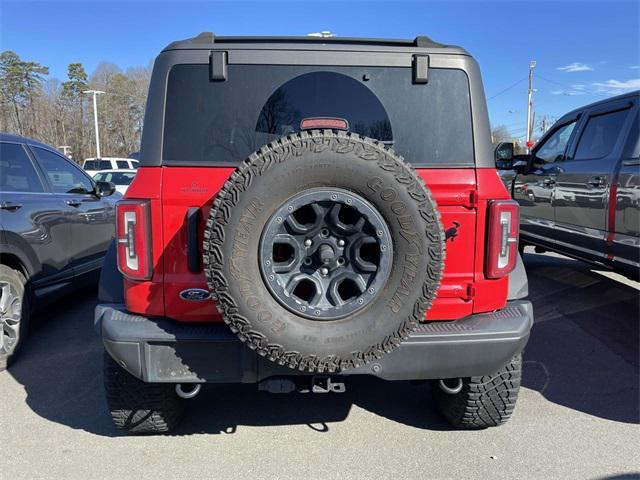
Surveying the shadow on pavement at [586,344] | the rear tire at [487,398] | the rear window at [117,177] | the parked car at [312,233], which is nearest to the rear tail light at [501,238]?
the parked car at [312,233]

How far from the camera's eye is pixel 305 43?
2561mm

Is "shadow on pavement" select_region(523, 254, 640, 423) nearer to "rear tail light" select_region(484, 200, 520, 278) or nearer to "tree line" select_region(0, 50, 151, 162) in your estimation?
"rear tail light" select_region(484, 200, 520, 278)

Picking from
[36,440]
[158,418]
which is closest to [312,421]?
[158,418]

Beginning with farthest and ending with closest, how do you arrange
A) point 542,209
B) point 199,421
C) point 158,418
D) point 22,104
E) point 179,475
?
point 22,104, point 542,209, point 199,421, point 158,418, point 179,475

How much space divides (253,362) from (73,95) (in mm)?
60248

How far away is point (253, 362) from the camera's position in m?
2.32

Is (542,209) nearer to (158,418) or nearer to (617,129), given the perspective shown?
(617,129)

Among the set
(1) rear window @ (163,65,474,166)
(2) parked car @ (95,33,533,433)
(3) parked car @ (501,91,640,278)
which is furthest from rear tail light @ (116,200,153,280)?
(3) parked car @ (501,91,640,278)

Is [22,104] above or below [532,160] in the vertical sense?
above

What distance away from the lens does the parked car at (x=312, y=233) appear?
2098 mm

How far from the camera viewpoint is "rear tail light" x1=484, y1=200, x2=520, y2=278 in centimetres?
242

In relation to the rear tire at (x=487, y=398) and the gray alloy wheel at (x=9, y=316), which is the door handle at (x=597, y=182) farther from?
the gray alloy wheel at (x=9, y=316)

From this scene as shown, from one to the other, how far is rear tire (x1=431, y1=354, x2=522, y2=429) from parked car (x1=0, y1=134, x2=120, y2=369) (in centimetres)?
333

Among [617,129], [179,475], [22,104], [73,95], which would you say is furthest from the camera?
[73,95]
